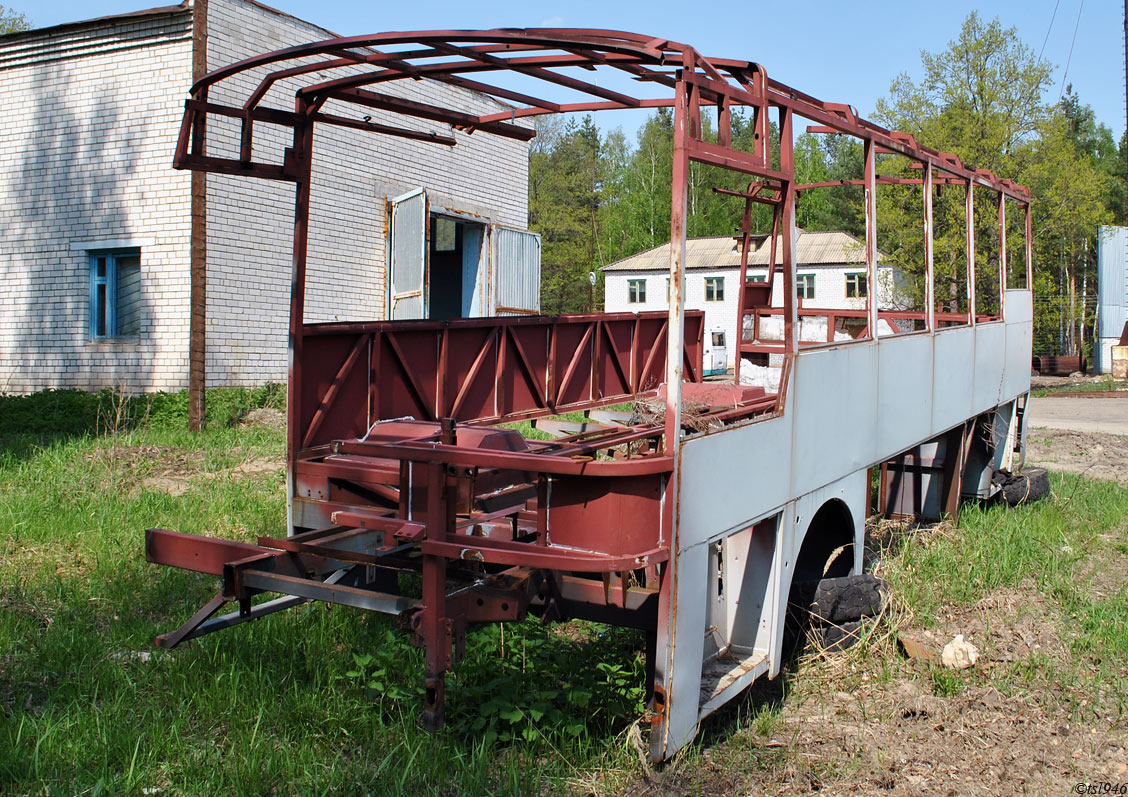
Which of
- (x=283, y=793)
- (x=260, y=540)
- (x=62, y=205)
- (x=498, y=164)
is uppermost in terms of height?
(x=498, y=164)

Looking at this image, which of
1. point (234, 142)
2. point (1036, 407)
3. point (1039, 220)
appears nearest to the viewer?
point (234, 142)

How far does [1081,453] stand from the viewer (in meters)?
13.6

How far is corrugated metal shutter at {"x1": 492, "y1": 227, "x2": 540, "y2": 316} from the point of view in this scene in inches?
656

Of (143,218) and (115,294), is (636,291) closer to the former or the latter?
(115,294)

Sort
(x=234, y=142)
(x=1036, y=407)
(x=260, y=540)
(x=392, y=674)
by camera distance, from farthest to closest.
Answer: (x=1036, y=407), (x=234, y=142), (x=392, y=674), (x=260, y=540)

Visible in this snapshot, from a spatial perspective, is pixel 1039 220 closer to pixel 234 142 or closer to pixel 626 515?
pixel 234 142

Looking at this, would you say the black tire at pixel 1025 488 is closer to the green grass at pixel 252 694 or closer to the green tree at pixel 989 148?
the green grass at pixel 252 694

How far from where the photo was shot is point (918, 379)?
677cm

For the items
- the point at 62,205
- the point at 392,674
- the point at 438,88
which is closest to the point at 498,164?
the point at 438,88

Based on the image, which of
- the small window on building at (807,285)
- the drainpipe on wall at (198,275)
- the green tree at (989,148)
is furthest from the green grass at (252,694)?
the small window on building at (807,285)

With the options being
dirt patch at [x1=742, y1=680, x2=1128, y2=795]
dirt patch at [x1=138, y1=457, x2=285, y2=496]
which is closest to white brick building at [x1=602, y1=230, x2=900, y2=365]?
dirt patch at [x1=138, y1=457, x2=285, y2=496]

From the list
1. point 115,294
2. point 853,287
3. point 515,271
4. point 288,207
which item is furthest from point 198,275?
point 853,287

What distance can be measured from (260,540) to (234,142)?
9936mm

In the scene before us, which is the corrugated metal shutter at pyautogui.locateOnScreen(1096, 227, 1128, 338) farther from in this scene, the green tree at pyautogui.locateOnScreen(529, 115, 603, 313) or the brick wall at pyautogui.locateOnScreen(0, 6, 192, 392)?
the brick wall at pyautogui.locateOnScreen(0, 6, 192, 392)
